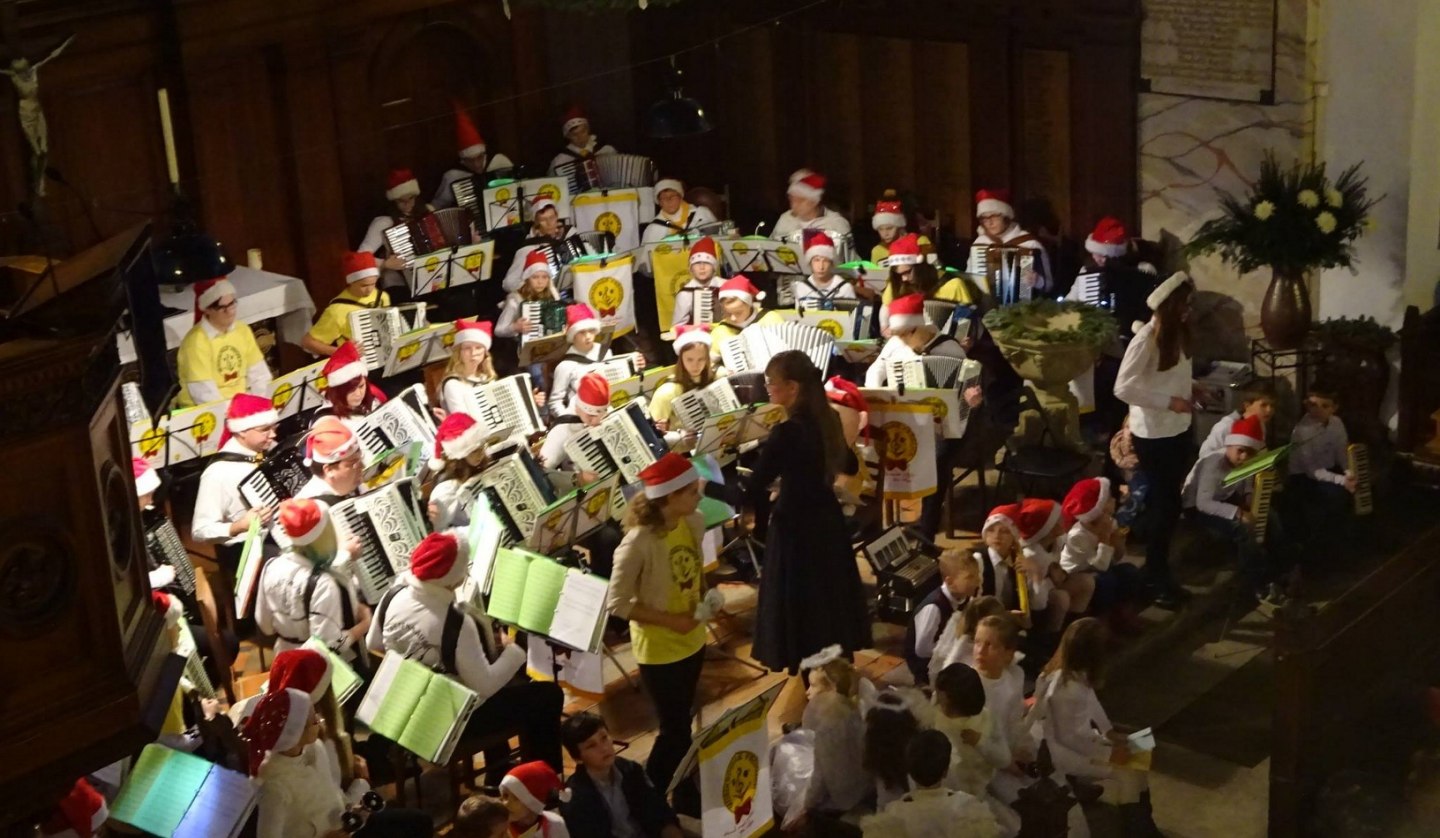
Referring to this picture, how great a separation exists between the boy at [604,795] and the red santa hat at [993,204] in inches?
285

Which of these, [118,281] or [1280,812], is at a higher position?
[118,281]

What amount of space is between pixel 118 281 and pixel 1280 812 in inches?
215

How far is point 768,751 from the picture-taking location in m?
7.03

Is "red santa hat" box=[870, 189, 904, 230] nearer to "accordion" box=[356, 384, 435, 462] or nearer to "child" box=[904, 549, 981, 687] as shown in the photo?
"accordion" box=[356, 384, 435, 462]

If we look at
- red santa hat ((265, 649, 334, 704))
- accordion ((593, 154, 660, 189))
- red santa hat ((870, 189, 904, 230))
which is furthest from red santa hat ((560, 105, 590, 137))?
red santa hat ((265, 649, 334, 704))

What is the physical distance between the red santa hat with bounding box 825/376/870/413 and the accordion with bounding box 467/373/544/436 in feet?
5.40

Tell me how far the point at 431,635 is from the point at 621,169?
8.18 metres

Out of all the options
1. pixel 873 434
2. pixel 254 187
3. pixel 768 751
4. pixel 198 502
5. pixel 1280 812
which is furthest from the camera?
pixel 254 187

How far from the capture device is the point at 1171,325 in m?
9.67

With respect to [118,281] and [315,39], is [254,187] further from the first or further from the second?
[118,281]

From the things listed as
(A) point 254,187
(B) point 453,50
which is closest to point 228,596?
(A) point 254,187

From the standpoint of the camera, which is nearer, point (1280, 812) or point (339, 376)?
point (1280, 812)

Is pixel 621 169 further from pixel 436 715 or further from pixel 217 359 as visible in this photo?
pixel 436 715

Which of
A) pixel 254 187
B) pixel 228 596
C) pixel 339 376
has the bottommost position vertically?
pixel 228 596
